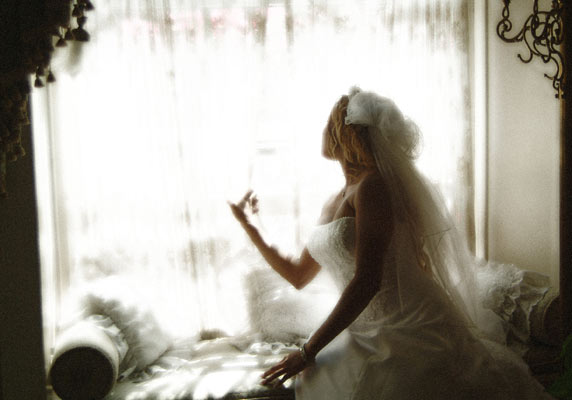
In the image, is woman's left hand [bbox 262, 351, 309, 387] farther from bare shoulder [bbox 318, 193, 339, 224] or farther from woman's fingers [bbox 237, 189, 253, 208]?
woman's fingers [bbox 237, 189, 253, 208]

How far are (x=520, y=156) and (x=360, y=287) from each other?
5.55 ft

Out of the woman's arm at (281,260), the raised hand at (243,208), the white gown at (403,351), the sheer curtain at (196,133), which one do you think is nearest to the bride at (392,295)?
the white gown at (403,351)

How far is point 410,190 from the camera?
5.88 feet

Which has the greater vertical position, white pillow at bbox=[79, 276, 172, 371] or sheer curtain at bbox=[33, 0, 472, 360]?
sheer curtain at bbox=[33, 0, 472, 360]

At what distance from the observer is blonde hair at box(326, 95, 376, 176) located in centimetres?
185

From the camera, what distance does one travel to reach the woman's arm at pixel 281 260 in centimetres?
215

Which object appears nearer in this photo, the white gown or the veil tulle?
the white gown

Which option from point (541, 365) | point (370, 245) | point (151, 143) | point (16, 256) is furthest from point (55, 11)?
point (541, 365)

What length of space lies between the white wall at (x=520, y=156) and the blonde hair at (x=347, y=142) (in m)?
1.28

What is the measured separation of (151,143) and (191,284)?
763 mm

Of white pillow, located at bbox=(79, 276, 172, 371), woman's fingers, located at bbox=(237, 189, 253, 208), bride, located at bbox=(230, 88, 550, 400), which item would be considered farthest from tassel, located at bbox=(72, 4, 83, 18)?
white pillow, located at bbox=(79, 276, 172, 371)

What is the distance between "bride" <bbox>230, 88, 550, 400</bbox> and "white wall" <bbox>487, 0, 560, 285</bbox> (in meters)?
1.15

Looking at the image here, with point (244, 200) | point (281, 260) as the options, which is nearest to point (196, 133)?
point (244, 200)

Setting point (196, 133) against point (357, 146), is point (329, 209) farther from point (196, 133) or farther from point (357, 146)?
point (196, 133)
